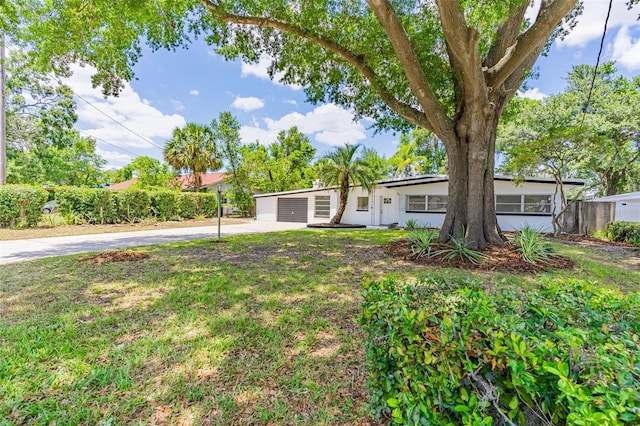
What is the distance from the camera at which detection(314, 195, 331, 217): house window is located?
18219 millimetres

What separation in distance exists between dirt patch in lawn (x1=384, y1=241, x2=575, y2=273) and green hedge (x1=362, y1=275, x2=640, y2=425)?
165 inches

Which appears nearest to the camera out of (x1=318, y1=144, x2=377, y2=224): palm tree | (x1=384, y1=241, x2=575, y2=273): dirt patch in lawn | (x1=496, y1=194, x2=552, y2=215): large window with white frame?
(x1=384, y1=241, x2=575, y2=273): dirt patch in lawn

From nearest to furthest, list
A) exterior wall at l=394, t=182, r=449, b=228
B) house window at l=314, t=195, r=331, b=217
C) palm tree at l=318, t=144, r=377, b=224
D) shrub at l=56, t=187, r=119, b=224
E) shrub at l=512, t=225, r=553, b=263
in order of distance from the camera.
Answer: shrub at l=512, t=225, r=553, b=263 < shrub at l=56, t=187, r=119, b=224 < palm tree at l=318, t=144, r=377, b=224 < exterior wall at l=394, t=182, r=449, b=228 < house window at l=314, t=195, r=331, b=217

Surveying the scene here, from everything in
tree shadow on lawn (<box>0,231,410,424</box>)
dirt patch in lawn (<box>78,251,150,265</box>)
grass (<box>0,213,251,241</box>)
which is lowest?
tree shadow on lawn (<box>0,231,410,424</box>)

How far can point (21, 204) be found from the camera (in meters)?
11.4

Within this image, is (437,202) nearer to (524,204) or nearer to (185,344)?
(524,204)

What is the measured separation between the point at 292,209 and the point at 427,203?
28.8ft

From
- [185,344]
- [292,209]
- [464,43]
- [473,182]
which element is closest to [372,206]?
[292,209]

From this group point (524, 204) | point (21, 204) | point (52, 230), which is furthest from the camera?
point (524, 204)

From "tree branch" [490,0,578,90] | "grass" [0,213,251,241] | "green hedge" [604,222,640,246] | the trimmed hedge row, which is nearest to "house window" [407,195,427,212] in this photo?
"green hedge" [604,222,640,246]

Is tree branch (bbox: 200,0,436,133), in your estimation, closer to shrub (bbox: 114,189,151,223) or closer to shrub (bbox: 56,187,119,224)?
shrub (bbox: 56,187,119,224)

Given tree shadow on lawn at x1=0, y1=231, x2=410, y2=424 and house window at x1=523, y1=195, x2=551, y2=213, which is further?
house window at x1=523, y1=195, x2=551, y2=213

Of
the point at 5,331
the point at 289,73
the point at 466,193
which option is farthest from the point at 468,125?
the point at 5,331

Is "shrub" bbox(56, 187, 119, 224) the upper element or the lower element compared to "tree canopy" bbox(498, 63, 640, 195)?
lower
